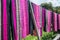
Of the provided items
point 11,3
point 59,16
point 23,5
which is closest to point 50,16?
point 59,16

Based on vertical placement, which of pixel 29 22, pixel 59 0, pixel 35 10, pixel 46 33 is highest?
pixel 59 0

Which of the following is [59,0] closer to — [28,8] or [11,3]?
[28,8]

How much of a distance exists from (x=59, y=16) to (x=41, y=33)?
0.34m

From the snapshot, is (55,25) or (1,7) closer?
(1,7)

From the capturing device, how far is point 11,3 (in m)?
2.11

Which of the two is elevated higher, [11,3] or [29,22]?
[11,3]

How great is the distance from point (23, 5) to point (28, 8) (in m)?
0.08

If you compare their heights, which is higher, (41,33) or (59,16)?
(59,16)

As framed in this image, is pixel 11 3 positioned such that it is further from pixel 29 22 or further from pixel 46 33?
pixel 46 33

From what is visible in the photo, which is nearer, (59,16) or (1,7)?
(1,7)

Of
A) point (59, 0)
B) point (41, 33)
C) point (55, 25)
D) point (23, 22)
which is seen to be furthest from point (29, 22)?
point (59, 0)

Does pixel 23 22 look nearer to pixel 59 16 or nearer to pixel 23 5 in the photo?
pixel 23 5

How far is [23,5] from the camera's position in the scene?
7.04 feet

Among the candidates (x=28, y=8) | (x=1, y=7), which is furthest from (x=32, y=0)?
(x=1, y=7)
